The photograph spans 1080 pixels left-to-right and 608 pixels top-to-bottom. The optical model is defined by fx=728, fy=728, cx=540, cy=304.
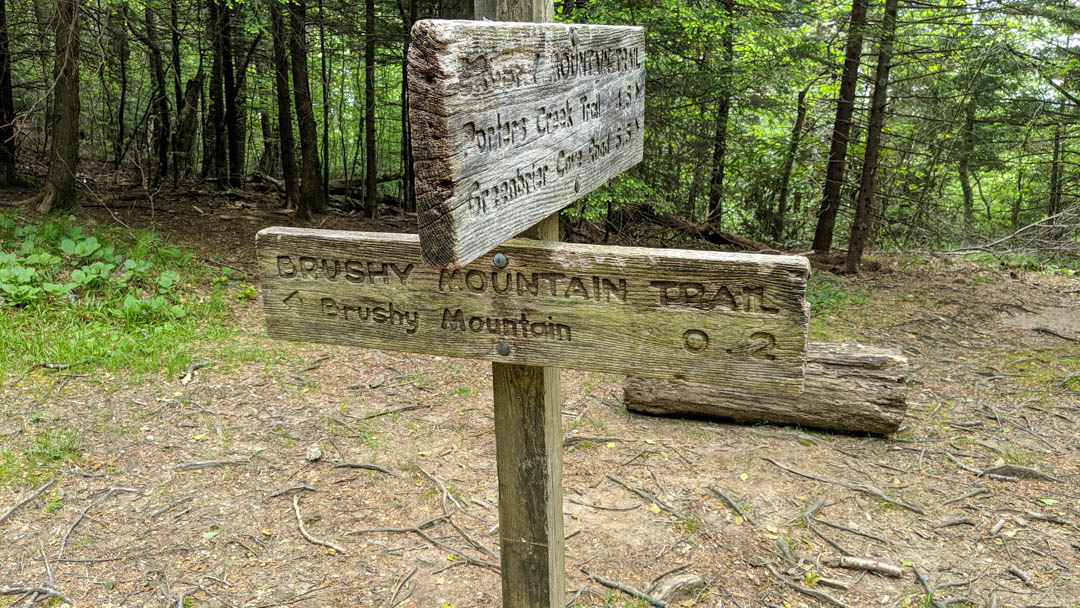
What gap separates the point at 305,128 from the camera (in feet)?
33.9

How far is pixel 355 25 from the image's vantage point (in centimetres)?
961

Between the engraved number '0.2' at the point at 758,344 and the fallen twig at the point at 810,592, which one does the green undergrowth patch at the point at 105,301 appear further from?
the engraved number '0.2' at the point at 758,344

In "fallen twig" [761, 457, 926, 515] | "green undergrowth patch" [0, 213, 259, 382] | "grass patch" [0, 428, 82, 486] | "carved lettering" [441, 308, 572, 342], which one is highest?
"carved lettering" [441, 308, 572, 342]

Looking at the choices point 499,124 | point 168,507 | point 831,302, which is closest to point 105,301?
point 168,507

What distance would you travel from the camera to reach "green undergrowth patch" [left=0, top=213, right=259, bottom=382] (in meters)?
5.54

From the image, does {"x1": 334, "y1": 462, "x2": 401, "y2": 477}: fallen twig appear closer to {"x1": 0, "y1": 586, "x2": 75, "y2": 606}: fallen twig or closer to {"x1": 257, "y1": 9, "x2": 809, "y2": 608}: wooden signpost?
{"x1": 0, "y1": 586, "x2": 75, "y2": 606}: fallen twig

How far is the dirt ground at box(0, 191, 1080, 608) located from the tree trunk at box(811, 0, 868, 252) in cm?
426

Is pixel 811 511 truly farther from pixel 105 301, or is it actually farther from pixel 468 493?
pixel 105 301

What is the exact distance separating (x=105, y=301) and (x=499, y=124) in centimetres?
609

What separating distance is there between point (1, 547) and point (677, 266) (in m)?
3.80

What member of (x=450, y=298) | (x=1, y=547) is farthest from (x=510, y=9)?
(x=1, y=547)

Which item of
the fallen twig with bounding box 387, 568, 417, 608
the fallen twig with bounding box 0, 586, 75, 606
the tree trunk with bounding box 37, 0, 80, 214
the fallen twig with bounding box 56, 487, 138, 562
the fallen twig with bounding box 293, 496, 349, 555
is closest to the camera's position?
the fallen twig with bounding box 0, 586, 75, 606

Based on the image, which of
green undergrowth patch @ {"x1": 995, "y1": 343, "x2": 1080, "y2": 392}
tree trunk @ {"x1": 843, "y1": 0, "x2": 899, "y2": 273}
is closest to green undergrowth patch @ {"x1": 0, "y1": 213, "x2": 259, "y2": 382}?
green undergrowth patch @ {"x1": 995, "y1": 343, "x2": 1080, "y2": 392}

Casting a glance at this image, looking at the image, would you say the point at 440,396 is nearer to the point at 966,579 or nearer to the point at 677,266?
the point at 966,579
